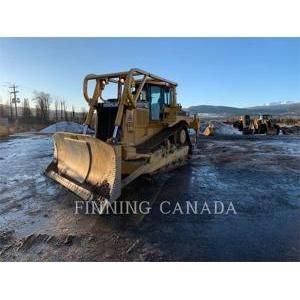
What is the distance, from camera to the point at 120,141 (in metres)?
6.45

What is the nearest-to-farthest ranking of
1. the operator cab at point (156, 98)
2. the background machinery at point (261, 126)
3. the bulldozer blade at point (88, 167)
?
the bulldozer blade at point (88, 167), the operator cab at point (156, 98), the background machinery at point (261, 126)

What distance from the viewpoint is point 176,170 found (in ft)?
27.2

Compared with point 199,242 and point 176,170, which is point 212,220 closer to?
point 199,242

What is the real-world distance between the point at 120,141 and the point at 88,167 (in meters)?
0.90

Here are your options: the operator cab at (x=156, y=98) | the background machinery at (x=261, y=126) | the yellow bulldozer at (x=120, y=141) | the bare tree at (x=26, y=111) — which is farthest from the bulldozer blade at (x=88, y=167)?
the bare tree at (x=26, y=111)

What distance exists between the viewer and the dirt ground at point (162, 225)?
356 centimetres

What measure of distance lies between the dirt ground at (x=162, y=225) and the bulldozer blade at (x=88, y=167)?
0.93ft

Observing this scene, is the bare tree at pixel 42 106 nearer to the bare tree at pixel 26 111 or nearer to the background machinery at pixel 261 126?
the bare tree at pixel 26 111

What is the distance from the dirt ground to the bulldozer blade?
0.28 metres

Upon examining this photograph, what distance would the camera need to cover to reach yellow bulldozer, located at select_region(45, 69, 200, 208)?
5305 millimetres

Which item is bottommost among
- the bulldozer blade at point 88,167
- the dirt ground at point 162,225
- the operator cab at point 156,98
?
the dirt ground at point 162,225

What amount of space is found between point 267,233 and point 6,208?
389 cm

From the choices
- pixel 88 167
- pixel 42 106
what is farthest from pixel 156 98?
pixel 42 106

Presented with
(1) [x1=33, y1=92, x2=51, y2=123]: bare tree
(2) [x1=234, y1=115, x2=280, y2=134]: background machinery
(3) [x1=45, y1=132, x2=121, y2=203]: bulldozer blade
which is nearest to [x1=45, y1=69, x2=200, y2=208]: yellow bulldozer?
(3) [x1=45, y1=132, x2=121, y2=203]: bulldozer blade
